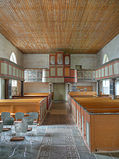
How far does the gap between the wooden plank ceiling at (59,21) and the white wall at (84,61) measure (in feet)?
17.2

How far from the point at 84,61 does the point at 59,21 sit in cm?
1149

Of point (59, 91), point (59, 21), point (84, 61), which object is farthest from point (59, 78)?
point (59, 21)

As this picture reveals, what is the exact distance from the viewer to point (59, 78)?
1962cm

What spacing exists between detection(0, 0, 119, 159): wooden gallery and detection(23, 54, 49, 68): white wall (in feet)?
0.39

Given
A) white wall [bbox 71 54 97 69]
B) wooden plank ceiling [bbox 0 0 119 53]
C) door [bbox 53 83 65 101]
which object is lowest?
door [bbox 53 83 65 101]

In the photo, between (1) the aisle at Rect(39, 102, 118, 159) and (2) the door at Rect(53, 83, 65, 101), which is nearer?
(1) the aisle at Rect(39, 102, 118, 159)

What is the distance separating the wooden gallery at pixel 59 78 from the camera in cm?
459

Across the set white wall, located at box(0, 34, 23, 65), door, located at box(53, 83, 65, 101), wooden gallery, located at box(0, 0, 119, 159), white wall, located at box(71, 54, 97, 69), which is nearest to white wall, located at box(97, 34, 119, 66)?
wooden gallery, located at box(0, 0, 119, 159)

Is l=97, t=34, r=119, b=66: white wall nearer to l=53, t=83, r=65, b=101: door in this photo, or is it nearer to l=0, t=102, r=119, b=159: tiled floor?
l=53, t=83, r=65, b=101: door

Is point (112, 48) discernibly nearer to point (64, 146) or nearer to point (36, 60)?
point (36, 60)

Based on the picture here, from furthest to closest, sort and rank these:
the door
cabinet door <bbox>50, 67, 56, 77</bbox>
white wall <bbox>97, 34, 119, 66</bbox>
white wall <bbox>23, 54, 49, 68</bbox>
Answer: the door, white wall <bbox>23, 54, 49, 68</bbox>, cabinet door <bbox>50, 67, 56, 77</bbox>, white wall <bbox>97, 34, 119, 66</bbox>

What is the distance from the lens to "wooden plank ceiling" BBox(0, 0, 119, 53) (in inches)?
343

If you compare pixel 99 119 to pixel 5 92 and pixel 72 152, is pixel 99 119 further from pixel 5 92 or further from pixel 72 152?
pixel 5 92

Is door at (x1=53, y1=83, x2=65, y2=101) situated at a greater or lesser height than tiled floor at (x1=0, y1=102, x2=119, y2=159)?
greater
